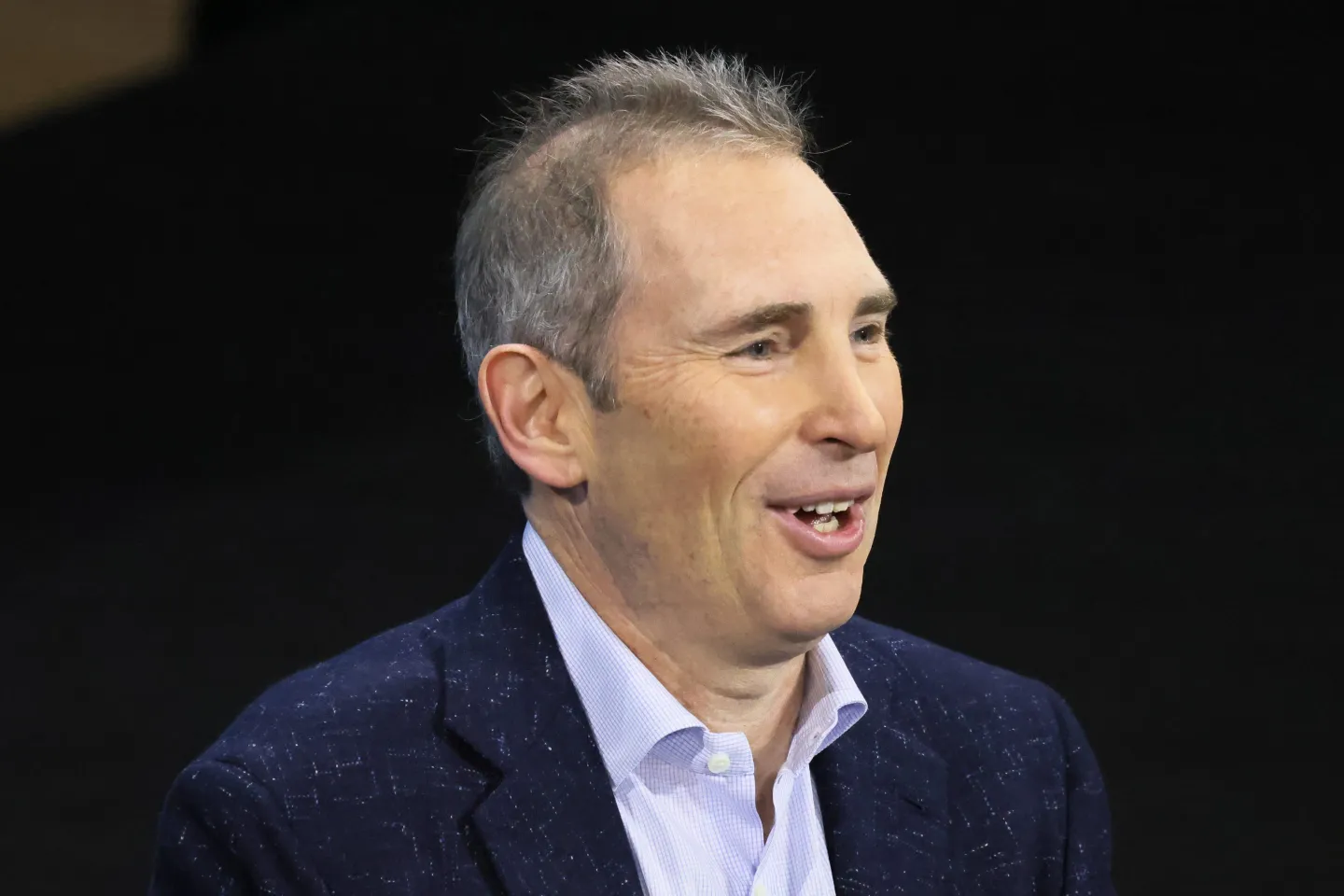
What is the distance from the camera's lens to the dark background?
3066 millimetres

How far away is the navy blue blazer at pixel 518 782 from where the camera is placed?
175 centimetres

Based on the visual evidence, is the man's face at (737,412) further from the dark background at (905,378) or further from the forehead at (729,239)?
the dark background at (905,378)

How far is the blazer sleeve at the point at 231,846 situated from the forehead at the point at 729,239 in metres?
0.59

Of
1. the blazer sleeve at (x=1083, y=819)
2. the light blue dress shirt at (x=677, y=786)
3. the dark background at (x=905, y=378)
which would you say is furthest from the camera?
the dark background at (x=905, y=378)

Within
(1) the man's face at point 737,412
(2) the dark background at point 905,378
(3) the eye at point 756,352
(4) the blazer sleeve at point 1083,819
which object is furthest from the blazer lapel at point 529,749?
(2) the dark background at point 905,378

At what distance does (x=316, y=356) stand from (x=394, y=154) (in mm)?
444

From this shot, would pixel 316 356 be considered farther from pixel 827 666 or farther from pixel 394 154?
pixel 827 666

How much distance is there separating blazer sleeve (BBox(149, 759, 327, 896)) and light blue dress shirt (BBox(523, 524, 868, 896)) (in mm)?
327

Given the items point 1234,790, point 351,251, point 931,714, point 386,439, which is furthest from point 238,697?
point 1234,790

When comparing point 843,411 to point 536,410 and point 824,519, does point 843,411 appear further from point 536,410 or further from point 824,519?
point 536,410

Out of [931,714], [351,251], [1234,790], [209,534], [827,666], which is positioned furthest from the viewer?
[351,251]

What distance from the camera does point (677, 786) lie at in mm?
1881

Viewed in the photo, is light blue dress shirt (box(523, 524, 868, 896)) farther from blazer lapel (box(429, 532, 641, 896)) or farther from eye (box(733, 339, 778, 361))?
A: eye (box(733, 339, 778, 361))

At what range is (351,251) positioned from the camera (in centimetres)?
351
